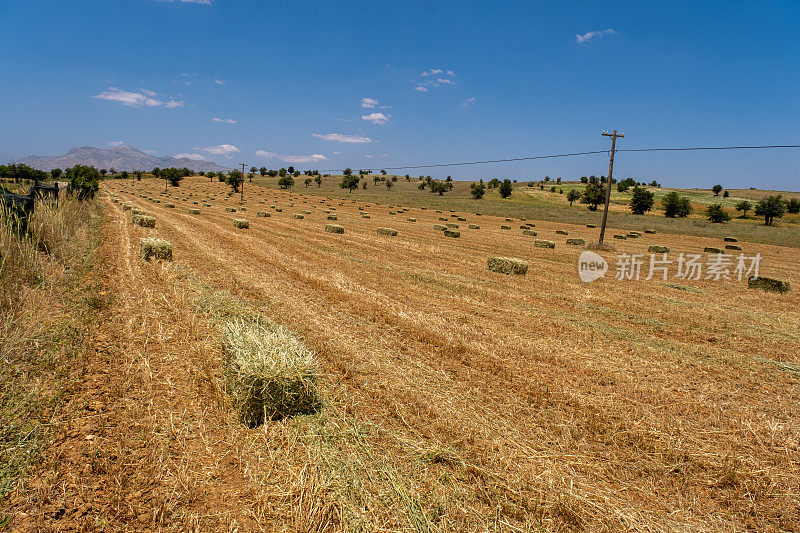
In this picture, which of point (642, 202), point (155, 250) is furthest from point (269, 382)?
point (642, 202)

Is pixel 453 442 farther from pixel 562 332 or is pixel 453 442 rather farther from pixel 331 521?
pixel 562 332

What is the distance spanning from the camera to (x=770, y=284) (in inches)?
553

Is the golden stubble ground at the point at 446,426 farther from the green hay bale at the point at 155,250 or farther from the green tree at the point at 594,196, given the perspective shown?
the green tree at the point at 594,196

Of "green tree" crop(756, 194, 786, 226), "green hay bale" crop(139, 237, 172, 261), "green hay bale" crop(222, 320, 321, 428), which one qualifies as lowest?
"green hay bale" crop(222, 320, 321, 428)

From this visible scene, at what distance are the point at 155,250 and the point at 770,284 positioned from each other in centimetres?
2274

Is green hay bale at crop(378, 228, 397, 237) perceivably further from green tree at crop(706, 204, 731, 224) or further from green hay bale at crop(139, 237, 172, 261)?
green tree at crop(706, 204, 731, 224)

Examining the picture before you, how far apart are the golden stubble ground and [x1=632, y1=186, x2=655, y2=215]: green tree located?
9478 cm

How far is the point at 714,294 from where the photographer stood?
42.4 feet

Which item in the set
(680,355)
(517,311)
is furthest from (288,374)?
(680,355)

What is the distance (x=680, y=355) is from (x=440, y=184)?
4315 inches

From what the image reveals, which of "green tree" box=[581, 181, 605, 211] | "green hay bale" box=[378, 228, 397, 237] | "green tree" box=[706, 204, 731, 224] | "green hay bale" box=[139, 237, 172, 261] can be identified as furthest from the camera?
"green tree" box=[581, 181, 605, 211]

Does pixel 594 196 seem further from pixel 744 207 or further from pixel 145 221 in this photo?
pixel 145 221


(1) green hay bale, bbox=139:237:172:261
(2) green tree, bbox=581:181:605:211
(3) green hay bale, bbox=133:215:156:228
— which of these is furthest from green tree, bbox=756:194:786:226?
(3) green hay bale, bbox=133:215:156:228

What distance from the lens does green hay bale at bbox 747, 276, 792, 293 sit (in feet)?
45.2
